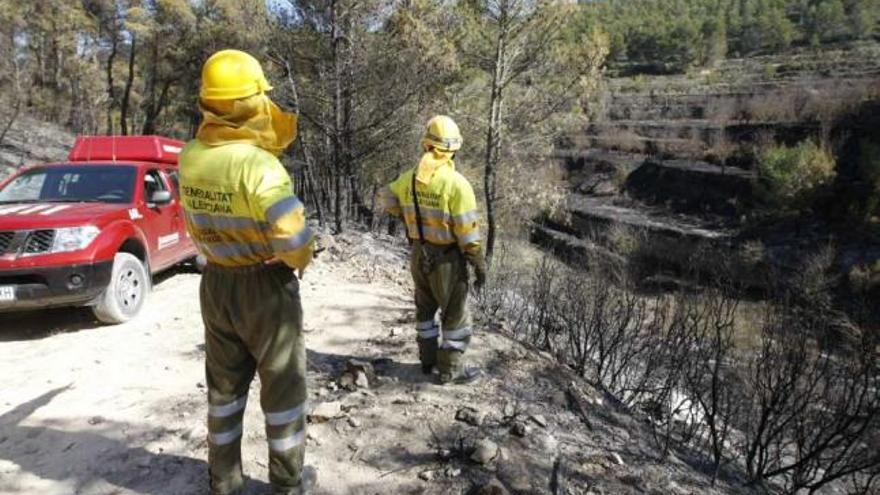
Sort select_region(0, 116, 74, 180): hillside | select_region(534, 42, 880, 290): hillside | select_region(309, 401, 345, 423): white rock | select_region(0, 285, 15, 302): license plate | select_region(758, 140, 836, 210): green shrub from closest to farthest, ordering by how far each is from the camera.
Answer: select_region(309, 401, 345, 423): white rock, select_region(0, 285, 15, 302): license plate, select_region(0, 116, 74, 180): hillside, select_region(534, 42, 880, 290): hillside, select_region(758, 140, 836, 210): green shrub

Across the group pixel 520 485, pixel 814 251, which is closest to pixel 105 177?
pixel 520 485

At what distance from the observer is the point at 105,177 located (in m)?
5.93

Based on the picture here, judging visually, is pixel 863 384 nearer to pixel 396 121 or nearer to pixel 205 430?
pixel 205 430

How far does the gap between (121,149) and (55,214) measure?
2777mm

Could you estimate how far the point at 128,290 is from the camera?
5.36 meters

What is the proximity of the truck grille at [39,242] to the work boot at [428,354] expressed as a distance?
315 centimetres

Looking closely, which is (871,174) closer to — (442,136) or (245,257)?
(442,136)

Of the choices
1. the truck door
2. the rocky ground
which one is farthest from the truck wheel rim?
the truck door

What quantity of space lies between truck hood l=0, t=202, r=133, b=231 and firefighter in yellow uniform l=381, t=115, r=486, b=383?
2.68m

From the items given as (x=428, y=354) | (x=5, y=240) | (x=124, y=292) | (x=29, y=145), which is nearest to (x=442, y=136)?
(x=428, y=354)

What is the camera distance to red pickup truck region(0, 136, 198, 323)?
468 cm

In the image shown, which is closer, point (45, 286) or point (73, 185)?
point (45, 286)

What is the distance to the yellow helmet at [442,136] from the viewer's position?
3914mm

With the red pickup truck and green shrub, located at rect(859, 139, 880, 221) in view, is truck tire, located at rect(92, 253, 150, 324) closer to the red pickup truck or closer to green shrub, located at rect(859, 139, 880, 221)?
the red pickup truck
